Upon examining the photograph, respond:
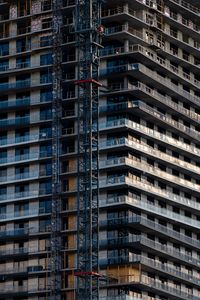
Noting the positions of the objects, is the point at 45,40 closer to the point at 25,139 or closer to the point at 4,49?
the point at 4,49

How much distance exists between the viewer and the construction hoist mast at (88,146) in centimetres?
16950

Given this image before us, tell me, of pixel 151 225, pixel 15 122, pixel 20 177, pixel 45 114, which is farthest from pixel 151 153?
pixel 15 122

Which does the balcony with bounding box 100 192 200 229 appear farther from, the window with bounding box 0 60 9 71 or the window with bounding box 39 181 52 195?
the window with bounding box 0 60 9 71

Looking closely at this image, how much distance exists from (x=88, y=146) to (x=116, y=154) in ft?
13.2

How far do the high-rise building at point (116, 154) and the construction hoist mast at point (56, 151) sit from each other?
2.43ft

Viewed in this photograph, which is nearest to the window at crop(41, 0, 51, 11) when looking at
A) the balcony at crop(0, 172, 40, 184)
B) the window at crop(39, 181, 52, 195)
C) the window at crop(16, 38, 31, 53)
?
the window at crop(16, 38, 31, 53)

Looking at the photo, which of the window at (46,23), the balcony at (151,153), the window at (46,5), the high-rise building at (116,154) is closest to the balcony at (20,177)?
the high-rise building at (116,154)

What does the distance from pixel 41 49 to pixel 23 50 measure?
11.1 ft

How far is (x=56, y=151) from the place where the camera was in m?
179

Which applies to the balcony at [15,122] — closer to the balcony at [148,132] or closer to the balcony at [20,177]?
the balcony at [20,177]

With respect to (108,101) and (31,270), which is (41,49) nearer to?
(108,101)

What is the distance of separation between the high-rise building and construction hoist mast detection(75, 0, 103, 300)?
1840 millimetres

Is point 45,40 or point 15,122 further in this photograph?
point 45,40

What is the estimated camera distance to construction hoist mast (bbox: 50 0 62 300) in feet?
573
